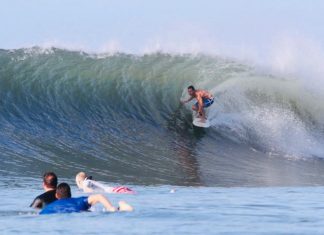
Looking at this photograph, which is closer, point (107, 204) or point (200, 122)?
point (107, 204)

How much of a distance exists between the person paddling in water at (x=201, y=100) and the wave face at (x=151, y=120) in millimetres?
432

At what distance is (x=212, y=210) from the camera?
11.8 metres

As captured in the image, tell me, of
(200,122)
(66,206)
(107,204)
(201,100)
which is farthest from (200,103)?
(66,206)

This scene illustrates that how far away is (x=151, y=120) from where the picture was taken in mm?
23547

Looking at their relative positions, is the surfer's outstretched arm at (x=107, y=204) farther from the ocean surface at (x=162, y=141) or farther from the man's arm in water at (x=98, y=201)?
the ocean surface at (x=162, y=141)

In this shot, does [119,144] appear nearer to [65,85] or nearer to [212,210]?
[65,85]

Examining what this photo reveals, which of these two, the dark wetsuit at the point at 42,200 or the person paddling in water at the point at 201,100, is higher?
the person paddling in water at the point at 201,100

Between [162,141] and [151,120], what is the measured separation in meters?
1.89

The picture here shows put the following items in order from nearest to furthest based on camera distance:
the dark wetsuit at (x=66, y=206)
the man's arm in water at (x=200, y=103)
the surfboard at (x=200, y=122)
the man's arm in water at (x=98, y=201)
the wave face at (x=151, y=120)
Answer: the dark wetsuit at (x=66, y=206), the man's arm in water at (x=98, y=201), the wave face at (x=151, y=120), the man's arm in water at (x=200, y=103), the surfboard at (x=200, y=122)

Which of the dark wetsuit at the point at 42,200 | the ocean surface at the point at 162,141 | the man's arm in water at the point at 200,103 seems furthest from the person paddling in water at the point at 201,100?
the dark wetsuit at the point at 42,200

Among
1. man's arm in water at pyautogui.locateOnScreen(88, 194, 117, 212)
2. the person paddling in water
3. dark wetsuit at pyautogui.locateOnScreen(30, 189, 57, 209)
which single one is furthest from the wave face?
man's arm in water at pyautogui.locateOnScreen(88, 194, 117, 212)

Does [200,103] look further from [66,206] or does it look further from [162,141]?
[66,206]

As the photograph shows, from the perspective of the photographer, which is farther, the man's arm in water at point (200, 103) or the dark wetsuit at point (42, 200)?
the man's arm in water at point (200, 103)

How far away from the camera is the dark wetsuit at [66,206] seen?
37.4 feet
